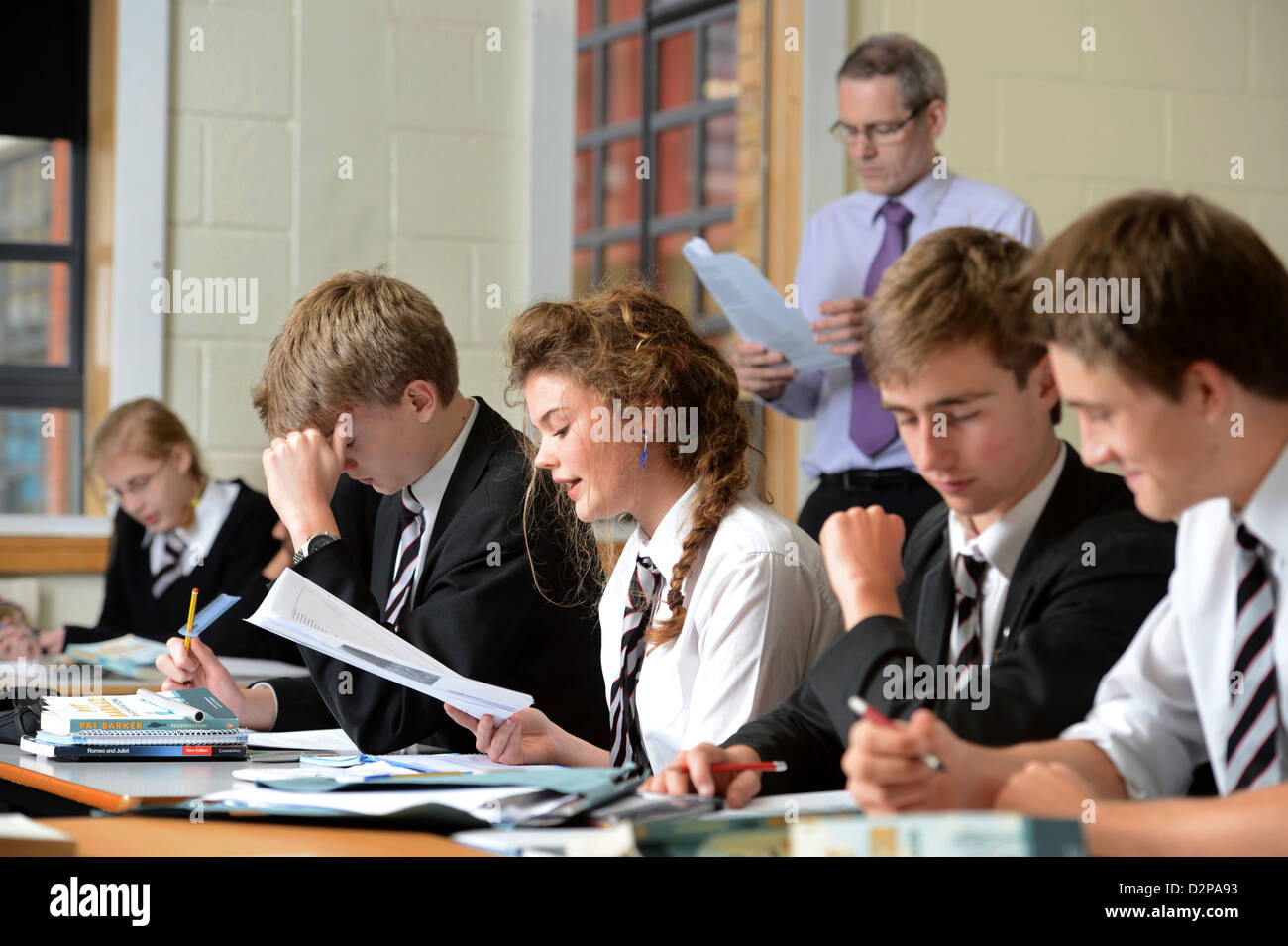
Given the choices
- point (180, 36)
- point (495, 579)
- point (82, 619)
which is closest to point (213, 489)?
point (82, 619)

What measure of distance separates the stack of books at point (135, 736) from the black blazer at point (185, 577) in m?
1.50

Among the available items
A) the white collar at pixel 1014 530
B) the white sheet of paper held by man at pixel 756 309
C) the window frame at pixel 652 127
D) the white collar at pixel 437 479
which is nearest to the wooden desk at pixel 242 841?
the white collar at pixel 1014 530

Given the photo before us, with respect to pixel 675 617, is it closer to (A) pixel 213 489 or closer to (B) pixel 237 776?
(B) pixel 237 776

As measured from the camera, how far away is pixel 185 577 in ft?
11.1

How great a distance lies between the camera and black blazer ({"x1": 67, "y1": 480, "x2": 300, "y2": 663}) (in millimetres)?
3340

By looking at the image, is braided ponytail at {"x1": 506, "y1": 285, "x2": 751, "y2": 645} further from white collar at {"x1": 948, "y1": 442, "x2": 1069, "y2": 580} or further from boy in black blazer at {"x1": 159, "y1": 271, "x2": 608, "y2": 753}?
white collar at {"x1": 948, "y1": 442, "x2": 1069, "y2": 580}

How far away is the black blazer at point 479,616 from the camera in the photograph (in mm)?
1741

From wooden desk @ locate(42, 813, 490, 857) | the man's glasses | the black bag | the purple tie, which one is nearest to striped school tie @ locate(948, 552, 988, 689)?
wooden desk @ locate(42, 813, 490, 857)

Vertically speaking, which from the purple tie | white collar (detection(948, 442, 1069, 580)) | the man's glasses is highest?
the man's glasses

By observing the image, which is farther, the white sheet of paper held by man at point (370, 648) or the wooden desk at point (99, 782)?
the white sheet of paper held by man at point (370, 648)

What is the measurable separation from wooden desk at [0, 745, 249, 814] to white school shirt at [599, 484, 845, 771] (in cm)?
48

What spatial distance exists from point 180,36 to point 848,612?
3002 millimetres

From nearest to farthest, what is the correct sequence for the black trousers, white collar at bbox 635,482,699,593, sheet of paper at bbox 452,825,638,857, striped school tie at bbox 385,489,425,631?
sheet of paper at bbox 452,825,638,857
white collar at bbox 635,482,699,593
striped school tie at bbox 385,489,425,631
the black trousers

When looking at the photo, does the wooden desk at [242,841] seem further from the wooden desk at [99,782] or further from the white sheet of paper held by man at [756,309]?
the white sheet of paper held by man at [756,309]
